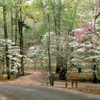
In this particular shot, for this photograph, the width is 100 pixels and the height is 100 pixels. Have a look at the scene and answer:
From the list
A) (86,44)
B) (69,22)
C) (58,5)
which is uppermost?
(58,5)

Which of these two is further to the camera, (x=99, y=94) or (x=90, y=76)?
(x=90, y=76)

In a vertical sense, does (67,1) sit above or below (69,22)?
above

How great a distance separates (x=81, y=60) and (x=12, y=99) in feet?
41.2

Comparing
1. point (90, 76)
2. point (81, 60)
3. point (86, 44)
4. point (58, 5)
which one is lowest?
point (90, 76)

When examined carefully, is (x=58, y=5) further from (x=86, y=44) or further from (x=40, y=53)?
Result: (x=40, y=53)

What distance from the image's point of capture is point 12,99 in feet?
30.6

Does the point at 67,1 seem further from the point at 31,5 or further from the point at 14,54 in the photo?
the point at 14,54

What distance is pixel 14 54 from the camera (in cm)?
2525

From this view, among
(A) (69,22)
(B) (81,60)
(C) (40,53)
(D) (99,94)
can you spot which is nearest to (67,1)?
(A) (69,22)

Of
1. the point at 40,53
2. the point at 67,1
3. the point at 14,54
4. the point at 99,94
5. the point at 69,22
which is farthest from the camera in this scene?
the point at 40,53

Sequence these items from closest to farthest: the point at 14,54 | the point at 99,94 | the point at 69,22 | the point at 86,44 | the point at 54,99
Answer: the point at 54,99 < the point at 99,94 < the point at 86,44 < the point at 69,22 < the point at 14,54

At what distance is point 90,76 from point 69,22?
759 centimetres

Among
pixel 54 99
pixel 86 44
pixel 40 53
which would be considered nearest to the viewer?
pixel 54 99

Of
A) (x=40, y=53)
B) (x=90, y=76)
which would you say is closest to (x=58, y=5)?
(x=90, y=76)
